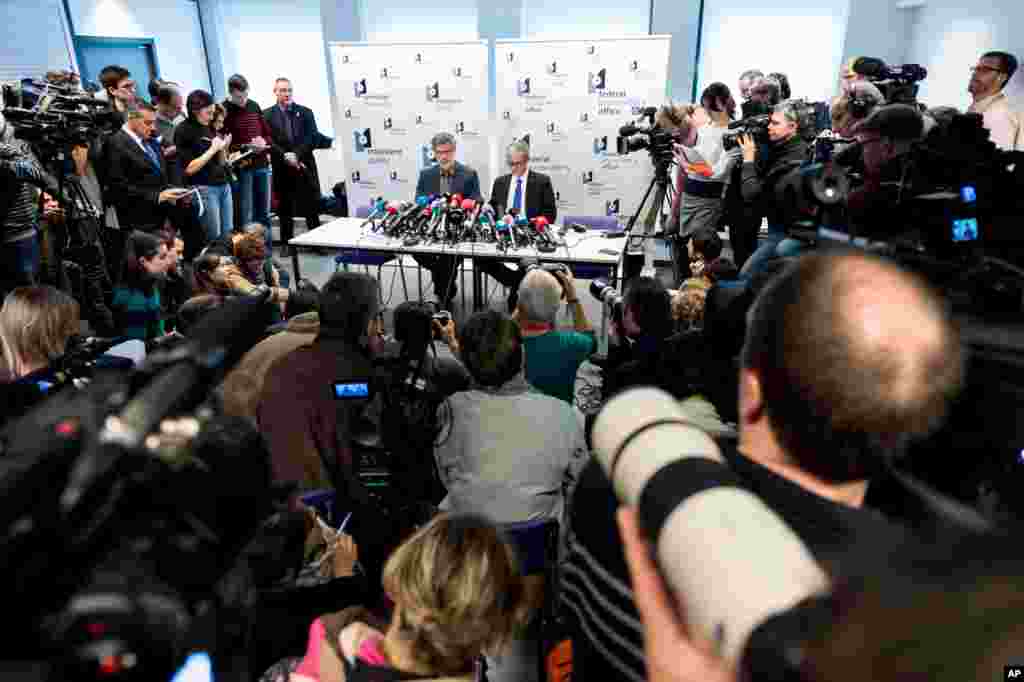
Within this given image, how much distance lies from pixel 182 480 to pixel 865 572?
1.49ft

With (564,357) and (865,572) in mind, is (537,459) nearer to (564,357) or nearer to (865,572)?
(564,357)

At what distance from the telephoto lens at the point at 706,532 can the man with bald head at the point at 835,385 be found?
0.6 inches

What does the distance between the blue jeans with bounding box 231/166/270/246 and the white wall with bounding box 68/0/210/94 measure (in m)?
2.73

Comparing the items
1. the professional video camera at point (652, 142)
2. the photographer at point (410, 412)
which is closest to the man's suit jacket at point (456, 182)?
the professional video camera at point (652, 142)

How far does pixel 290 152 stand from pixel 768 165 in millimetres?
4811

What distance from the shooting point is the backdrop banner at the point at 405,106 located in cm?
594

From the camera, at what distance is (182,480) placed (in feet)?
1.55

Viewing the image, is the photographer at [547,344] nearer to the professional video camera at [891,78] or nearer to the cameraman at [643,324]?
the cameraman at [643,324]

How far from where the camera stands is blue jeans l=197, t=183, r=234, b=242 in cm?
504

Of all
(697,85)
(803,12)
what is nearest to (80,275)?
(697,85)

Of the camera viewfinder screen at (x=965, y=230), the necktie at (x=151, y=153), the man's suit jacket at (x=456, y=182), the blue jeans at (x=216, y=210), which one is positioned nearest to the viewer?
the camera viewfinder screen at (x=965, y=230)

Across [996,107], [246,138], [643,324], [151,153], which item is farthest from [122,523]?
[246,138]

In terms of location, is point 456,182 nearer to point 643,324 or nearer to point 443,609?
point 643,324

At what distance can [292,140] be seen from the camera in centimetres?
655
